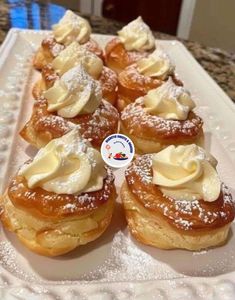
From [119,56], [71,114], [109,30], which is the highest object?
[71,114]

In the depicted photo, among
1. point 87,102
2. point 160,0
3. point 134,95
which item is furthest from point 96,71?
point 160,0

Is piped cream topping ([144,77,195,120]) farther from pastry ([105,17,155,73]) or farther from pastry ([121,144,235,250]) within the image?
pastry ([105,17,155,73])

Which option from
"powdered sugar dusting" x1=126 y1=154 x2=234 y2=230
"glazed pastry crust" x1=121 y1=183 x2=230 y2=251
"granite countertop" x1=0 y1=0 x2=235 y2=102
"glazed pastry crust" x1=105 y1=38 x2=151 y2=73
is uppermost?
"powdered sugar dusting" x1=126 y1=154 x2=234 y2=230

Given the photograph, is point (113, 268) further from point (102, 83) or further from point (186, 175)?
point (102, 83)

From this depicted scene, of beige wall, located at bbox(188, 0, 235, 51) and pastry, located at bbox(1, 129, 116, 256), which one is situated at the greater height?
pastry, located at bbox(1, 129, 116, 256)

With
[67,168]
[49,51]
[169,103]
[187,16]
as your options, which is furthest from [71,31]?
[187,16]

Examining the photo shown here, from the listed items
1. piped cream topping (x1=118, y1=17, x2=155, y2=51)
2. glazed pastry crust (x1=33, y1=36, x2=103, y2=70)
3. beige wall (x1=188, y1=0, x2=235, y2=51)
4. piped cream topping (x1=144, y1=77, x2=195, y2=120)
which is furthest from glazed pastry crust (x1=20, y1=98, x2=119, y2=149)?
beige wall (x1=188, y1=0, x2=235, y2=51)

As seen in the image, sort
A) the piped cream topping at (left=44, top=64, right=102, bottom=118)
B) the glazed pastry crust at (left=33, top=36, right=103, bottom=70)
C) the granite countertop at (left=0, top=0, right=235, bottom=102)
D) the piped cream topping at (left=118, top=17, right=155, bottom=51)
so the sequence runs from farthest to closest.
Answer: the granite countertop at (left=0, top=0, right=235, bottom=102)
the piped cream topping at (left=118, top=17, right=155, bottom=51)
the glazed pastry crust at (left=33, top=36, right=103, bottom=70)
the piped cream topping at (left=44, top=64, right=102, bottom=118)
